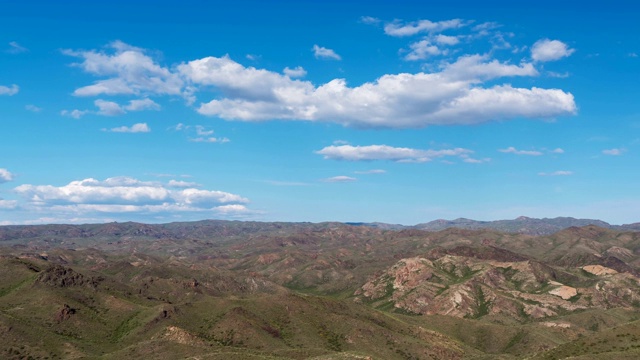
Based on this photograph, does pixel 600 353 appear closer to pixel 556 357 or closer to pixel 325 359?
pixel 556 357

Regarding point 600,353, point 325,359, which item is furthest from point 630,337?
point 325,359

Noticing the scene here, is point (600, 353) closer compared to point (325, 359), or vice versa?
point (600, 353)

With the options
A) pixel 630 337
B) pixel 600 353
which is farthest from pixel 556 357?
pixel 630 337

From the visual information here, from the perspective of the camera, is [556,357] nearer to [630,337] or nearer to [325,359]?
[630,337]

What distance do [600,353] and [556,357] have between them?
1551 cm

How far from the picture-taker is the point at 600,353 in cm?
18325

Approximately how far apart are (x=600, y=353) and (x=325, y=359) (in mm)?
89561

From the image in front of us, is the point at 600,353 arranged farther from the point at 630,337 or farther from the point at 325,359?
the point at 325,359

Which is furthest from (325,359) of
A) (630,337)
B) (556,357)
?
(630,337)

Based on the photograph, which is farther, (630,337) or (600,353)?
(630,337)

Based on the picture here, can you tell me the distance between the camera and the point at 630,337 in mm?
198375

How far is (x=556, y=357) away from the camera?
19462cm

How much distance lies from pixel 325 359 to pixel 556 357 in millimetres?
78630

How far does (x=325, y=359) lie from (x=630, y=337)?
106m
